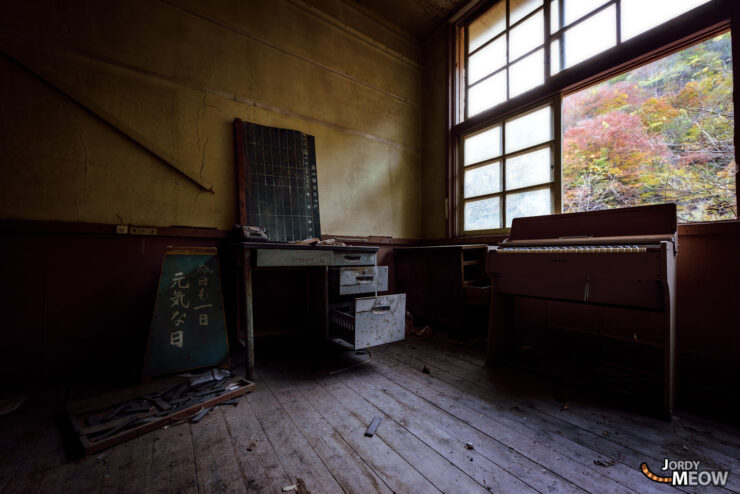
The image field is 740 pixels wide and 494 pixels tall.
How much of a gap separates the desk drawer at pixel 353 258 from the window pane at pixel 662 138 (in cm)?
208

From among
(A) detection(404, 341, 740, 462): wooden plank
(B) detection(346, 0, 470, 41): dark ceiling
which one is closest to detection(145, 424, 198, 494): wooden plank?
(A) detection(404, 341, 740, 462): wooden plank

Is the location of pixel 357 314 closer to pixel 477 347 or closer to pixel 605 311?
pixel 477 347

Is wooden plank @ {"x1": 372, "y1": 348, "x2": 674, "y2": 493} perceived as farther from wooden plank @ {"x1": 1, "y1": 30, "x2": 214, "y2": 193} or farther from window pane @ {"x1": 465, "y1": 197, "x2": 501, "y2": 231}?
wooden plank @ {"x1": 1, "y1": 30, "x2": 214, "y2": 193}

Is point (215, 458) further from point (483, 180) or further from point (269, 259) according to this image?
point (483, 180)

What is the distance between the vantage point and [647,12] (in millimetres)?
2348

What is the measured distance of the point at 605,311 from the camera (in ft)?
7.58

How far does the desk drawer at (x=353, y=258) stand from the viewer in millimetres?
2260

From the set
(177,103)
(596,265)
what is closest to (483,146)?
(596,265)

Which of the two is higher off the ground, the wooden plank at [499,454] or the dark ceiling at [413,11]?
the dark ceiling at [413,11]

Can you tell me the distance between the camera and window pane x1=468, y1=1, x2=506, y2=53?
3469 millimetres

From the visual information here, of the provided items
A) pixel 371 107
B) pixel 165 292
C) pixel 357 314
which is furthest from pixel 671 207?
pixel 165 292

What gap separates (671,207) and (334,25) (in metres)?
3.73

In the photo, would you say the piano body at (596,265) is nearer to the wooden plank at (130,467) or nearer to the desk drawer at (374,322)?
the desk drawer at (374,322)

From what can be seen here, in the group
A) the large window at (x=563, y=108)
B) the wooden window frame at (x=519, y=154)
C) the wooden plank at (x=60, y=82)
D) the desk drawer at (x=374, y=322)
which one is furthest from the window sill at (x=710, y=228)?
the wooden plank at (x=60, y=82)
